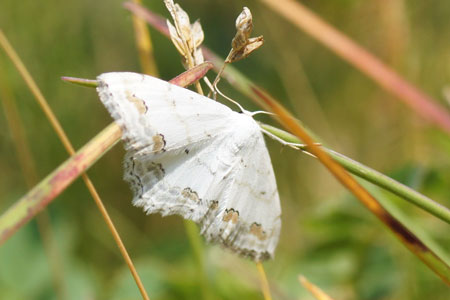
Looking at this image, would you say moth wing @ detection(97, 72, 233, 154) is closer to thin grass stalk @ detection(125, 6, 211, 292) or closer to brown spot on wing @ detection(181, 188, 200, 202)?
brown spot on wing @ detection(181, 188, 200, 202)

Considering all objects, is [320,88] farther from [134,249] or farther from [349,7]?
[134,249]

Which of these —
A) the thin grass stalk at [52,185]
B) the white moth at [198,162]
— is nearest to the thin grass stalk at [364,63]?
the white moth at [198,162]

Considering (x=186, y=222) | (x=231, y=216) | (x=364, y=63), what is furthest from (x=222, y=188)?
(x=364, y=63)

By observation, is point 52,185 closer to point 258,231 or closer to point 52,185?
point 52,185

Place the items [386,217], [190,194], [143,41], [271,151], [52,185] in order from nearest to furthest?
[52,185] → [386,217] → [190,194] → [143,41] → [271,151]

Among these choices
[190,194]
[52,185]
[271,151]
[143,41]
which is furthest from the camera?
[271,151]

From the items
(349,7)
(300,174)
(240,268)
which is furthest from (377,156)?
(240,268)

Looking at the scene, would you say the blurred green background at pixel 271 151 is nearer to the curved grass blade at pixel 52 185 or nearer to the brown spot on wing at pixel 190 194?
the brown spot on wing at pixel 190 194
